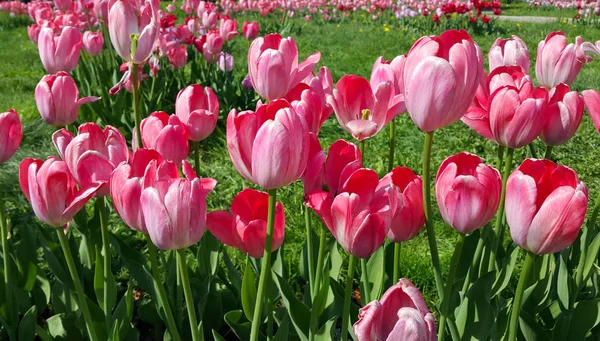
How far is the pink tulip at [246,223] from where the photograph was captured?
3.64ft

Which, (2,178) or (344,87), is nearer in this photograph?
(344,87)

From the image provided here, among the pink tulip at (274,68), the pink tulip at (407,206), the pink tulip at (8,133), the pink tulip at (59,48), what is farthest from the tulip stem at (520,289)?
the pink tulip at (59,48)

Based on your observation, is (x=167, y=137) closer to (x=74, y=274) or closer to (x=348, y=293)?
(x=74, y=274)

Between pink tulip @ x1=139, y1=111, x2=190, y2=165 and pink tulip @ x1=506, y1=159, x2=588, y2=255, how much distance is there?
65 centimetres

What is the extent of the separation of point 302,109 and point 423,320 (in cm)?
53

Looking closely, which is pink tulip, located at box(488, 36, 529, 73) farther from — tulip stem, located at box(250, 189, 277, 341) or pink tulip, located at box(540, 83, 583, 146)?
tulip stem, located at box(250, 189, 277, 341)

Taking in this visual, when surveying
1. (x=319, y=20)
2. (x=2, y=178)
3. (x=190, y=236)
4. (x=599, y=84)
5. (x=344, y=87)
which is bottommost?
(x=319, y=20)

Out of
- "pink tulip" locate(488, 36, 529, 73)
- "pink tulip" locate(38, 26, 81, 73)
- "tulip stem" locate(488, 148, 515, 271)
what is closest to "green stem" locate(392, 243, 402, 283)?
"tulip stem" locate(488, 148, 515, 271)

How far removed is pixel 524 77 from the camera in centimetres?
122

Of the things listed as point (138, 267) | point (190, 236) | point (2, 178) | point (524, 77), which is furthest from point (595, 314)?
point (2, 178)

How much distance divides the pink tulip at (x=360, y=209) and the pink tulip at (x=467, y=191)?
110 mm

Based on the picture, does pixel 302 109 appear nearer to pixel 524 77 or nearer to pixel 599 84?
pixel 524 77

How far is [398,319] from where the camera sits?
2.53ft

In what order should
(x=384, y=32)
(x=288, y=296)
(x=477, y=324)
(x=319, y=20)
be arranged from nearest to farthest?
(x=477, y=324) < (x=288, y=296) < (x=384, y=32) < (x=319, y=20)
